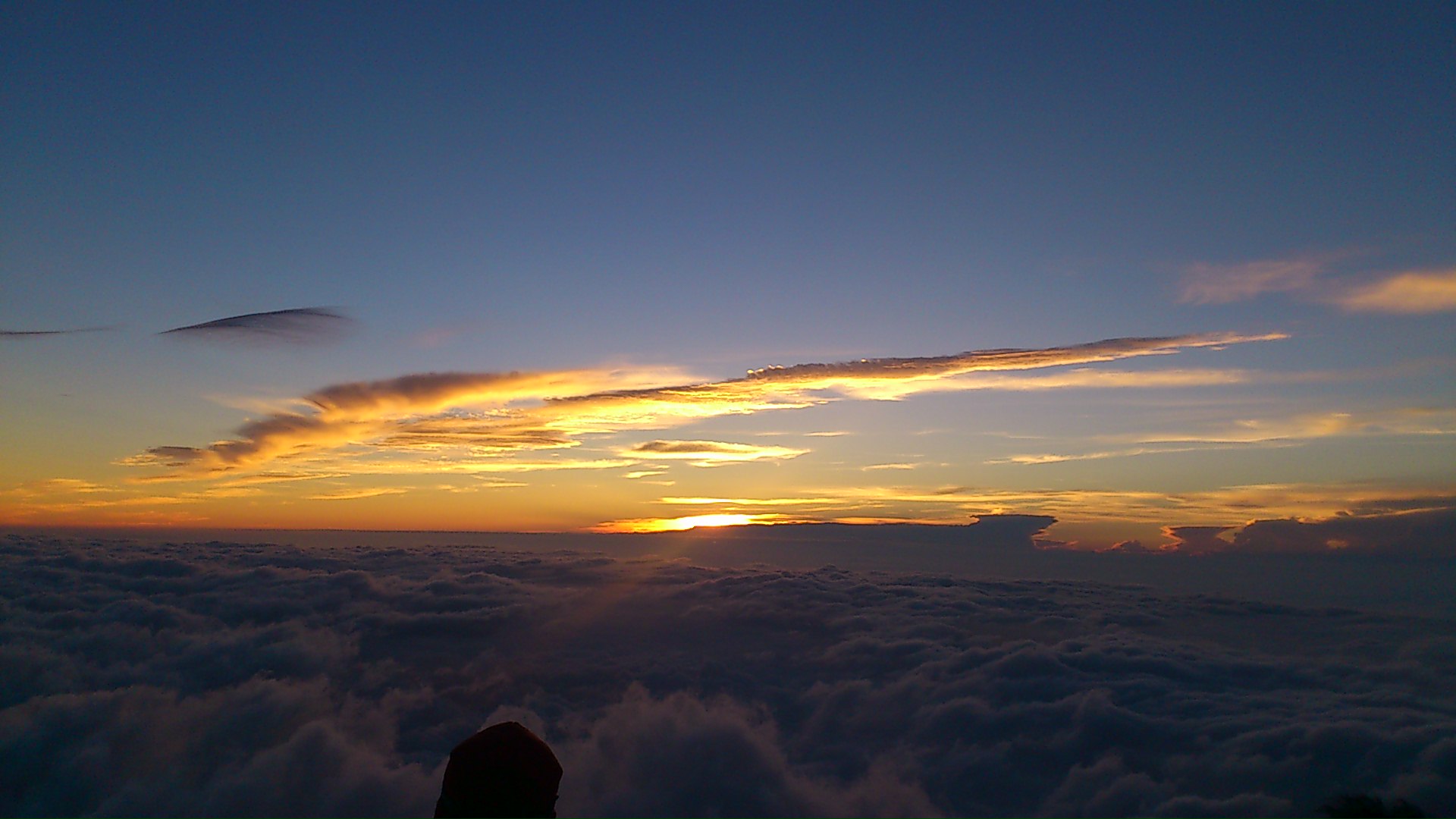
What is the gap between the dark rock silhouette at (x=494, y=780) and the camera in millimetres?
6266

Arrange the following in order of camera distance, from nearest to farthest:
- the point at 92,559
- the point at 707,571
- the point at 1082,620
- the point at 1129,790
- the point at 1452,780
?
the point at 1452,780
the point at 1129,790
the point at 1082,620
the point at 92,559
the point at 707,571

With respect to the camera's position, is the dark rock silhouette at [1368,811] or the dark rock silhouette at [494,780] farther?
the dark rock silhouette at [1368,811]

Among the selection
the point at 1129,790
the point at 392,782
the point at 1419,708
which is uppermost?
the point at 1419,708

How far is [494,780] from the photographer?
6.34 m

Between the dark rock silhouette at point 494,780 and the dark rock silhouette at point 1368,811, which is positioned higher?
the dark rock silhouette at point 494,780

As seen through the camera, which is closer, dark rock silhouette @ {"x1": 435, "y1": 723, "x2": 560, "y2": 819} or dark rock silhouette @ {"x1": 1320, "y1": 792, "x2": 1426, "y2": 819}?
dark rock silhouette @ {"x1": 435, "y1": 723, "x2": 560, "y2": 819}

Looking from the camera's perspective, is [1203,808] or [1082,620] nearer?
[1203,808]

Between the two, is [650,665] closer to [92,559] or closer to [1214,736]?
[1214,736]

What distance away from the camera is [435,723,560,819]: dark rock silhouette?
247 inches

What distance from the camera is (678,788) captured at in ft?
238

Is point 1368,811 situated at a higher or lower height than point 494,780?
lower

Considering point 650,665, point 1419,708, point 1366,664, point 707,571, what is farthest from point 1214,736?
point 707,571

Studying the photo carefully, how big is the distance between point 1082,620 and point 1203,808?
68.6 meters

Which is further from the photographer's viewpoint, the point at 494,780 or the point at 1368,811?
the point at 1368,811
